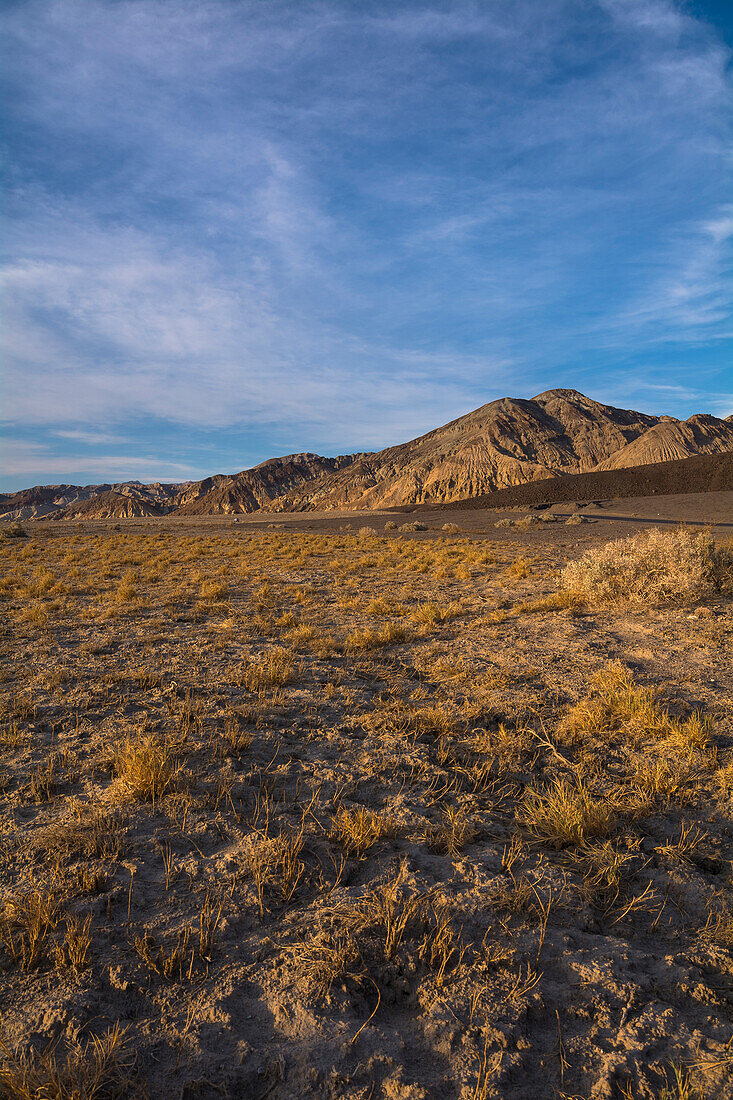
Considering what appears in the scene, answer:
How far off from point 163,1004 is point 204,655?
17.0 ft

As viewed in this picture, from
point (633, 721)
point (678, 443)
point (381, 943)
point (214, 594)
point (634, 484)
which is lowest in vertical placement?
point (633, 721)

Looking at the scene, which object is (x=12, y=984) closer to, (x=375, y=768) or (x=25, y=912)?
(x=25, y=912)

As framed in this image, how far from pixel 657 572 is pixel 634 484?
2002 inches

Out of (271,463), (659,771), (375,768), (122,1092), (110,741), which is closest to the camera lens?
(122,1092)

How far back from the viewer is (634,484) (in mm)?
53250

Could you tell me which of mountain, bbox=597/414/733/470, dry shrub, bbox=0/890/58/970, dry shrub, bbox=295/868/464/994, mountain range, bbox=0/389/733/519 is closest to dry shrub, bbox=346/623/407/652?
dry shrub, bbox=295/868/464/994

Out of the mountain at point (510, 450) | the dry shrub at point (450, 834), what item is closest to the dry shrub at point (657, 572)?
the dry shrub at point (450, 834)

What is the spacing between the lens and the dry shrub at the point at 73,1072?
65.5 inches

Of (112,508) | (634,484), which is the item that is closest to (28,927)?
(634,484)

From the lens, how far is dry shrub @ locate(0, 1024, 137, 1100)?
166 cm

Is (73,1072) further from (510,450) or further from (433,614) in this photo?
(510,450)

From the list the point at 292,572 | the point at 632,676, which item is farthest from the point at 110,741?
the point at 292,572

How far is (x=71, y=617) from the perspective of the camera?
9578 mm

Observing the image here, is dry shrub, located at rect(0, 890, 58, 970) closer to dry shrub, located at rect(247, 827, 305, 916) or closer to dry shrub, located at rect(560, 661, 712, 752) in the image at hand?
dry shrub, located at rect(247, 827, 305, 916)
